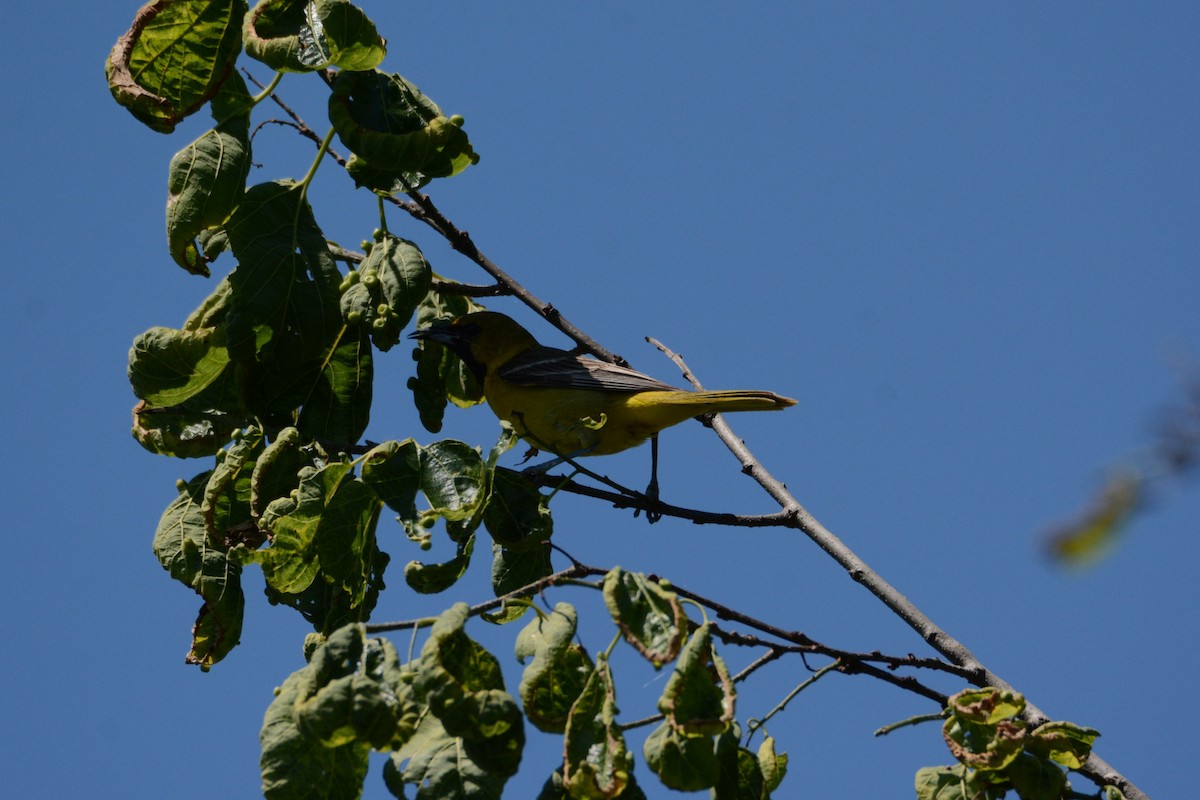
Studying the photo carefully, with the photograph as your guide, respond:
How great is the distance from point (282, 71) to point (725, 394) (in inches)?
93.0

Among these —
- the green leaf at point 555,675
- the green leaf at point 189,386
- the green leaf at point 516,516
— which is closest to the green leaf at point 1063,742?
the green leaf at point 555,675

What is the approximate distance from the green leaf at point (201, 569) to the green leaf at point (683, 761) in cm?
182

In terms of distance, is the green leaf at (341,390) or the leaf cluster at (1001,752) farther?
the green leaf at (341,390)

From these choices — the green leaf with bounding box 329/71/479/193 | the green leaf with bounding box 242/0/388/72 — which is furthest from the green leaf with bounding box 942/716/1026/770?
the green leaf with bounding box 242/0/388/72

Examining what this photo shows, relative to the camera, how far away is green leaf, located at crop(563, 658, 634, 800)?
2445mm

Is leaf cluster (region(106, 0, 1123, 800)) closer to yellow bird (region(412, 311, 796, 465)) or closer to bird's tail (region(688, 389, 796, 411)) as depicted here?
yellow bird (region(412, 311, 796, 465))

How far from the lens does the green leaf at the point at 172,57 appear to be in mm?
3625

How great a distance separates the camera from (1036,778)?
9.35 feet

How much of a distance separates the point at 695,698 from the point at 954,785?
3.26 feet

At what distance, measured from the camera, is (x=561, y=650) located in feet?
8.61

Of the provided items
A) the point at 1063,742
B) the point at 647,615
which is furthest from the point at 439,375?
the point at 1063,742

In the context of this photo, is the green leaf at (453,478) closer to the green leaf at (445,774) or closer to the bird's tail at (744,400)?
the green leaf at (445,774)

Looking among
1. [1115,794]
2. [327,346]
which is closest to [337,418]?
[327,346]

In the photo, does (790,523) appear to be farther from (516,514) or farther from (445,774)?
(445,774)
